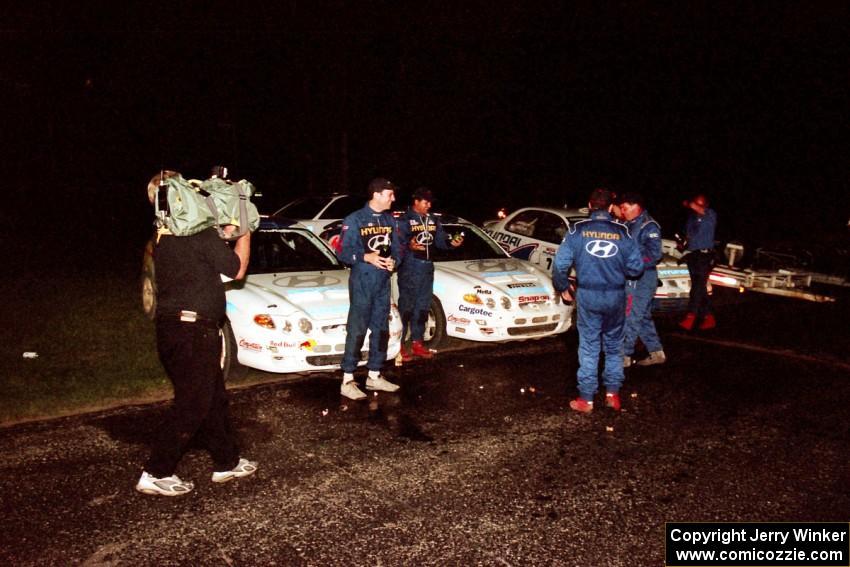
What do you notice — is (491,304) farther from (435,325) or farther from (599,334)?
(599,334)

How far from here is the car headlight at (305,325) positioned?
20.2 ft

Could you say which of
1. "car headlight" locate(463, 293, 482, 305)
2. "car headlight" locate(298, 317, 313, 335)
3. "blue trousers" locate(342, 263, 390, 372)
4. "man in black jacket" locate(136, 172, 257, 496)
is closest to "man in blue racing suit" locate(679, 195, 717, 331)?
"car headlight" locate(463, 293, 482, 305)

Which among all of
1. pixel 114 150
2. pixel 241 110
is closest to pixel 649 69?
pixel 241 110

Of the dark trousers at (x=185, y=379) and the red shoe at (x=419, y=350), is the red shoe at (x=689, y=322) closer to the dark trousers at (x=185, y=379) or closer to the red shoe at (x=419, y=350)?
the red shoe at (x=419, y=350)

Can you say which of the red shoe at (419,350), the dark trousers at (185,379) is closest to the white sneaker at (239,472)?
the dark trousers at (185,379)

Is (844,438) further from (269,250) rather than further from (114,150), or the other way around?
(114,150)

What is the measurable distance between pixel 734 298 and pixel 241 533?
10.6m

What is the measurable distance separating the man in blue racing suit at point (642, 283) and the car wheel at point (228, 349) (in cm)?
381

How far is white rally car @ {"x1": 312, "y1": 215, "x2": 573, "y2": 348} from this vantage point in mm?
7629

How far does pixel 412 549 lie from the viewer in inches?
144

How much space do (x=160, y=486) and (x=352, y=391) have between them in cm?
220

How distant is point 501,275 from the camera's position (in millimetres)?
8062

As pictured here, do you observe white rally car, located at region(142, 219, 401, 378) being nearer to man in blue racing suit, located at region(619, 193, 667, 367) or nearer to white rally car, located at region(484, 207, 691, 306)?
man in blue racing suit, located at region(619, 193, 667, 367)

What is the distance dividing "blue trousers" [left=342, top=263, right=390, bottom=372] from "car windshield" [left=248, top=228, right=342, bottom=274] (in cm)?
137
